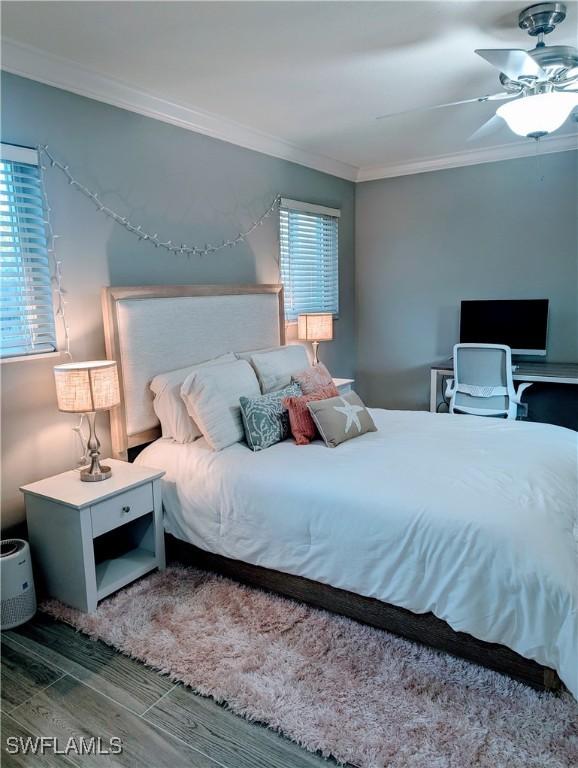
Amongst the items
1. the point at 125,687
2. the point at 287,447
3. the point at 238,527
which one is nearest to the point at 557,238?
the point at 287,447

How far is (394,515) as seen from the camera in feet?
6.85

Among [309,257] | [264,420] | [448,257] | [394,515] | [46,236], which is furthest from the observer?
[448,257]

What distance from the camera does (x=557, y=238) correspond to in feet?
14.3

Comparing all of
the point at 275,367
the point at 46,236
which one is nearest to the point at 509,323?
the point at 275,367

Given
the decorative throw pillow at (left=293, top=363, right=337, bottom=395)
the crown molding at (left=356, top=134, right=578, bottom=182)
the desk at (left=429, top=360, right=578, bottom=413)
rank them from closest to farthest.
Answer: the decorative throw pillow at (left=293, top=363, right=337, bottom=395)
the desk at (left=429, top=360, right=578, bottom=413)
the crown molding at (left=356, top=134, right=578, bottom=182)

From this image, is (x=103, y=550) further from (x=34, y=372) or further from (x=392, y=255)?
(x=392, y=255)

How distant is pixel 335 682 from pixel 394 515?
0.65m

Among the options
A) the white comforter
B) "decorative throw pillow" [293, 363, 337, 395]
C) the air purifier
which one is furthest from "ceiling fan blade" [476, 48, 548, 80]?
the air purifier

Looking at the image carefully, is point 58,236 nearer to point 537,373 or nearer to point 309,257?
point 309,257

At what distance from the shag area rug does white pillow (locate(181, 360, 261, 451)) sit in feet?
2.54

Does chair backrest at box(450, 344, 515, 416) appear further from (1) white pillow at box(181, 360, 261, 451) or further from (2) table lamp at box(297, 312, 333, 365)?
(1) white pillow at box(181, 360, 261, 451)

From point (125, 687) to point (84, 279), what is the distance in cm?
193

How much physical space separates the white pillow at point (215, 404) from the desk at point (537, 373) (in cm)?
216

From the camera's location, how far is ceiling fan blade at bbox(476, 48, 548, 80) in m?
2.10
